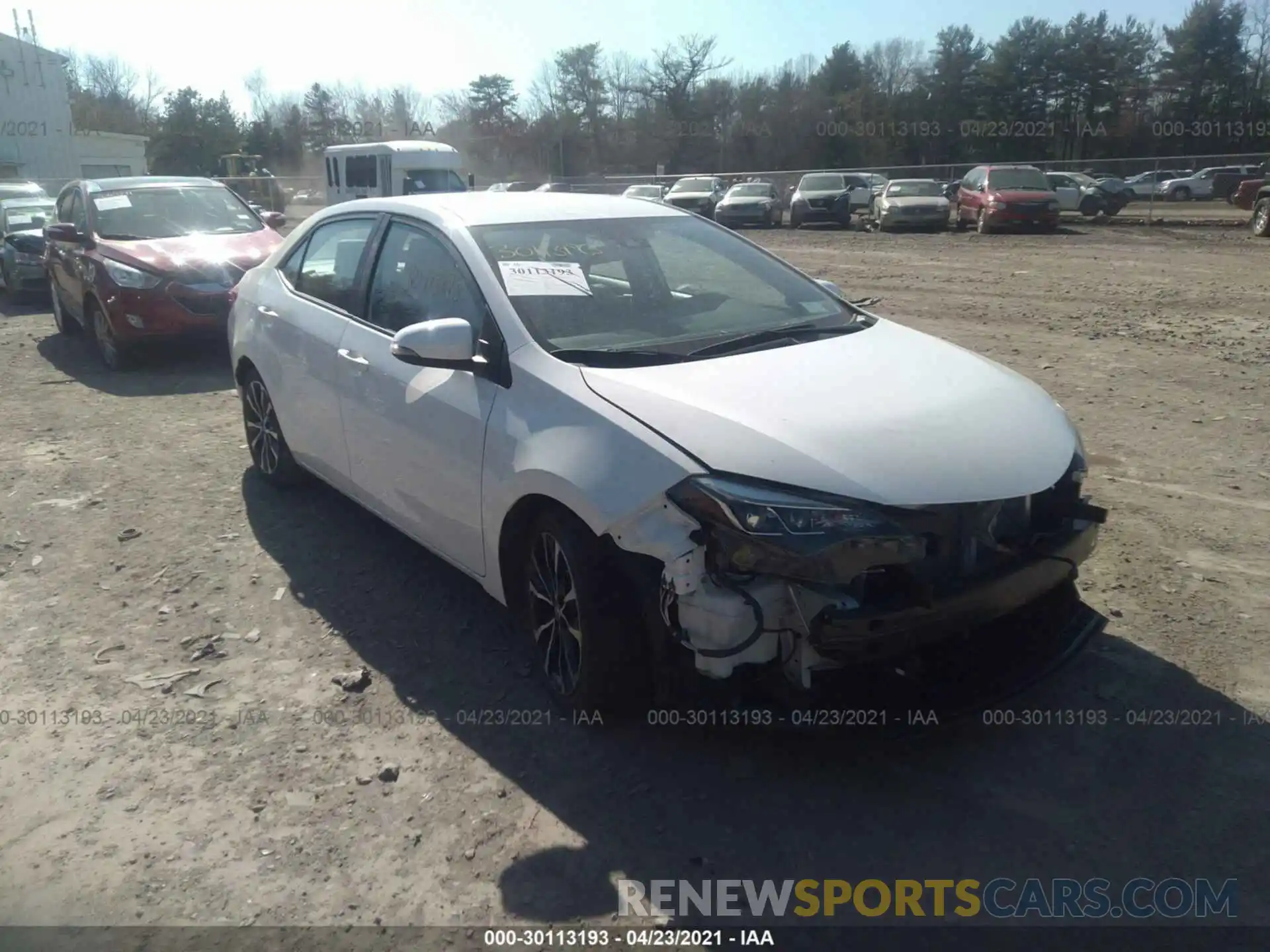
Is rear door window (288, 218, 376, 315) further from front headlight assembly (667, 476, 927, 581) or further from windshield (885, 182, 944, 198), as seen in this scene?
windshield (885, 182, 944, 198)

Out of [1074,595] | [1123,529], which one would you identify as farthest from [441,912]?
[1123,529]

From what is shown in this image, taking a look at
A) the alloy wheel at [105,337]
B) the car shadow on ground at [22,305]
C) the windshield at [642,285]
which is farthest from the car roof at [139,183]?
the windshield at [642,285]

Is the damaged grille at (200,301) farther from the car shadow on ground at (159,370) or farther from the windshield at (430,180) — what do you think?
the windshield at (430,180)

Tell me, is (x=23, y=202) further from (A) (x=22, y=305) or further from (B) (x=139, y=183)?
(B) (x=139, y=183)

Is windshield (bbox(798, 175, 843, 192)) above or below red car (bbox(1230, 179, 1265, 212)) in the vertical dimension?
above

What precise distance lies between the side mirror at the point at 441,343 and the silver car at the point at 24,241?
10659 millimetres

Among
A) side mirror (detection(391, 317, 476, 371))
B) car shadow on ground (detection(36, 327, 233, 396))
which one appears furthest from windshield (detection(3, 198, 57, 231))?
side mirror (detection(391, 317, 476, 371))

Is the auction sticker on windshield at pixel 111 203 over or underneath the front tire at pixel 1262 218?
over

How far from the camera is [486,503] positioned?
357cm

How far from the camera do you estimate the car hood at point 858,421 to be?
9.39 feet

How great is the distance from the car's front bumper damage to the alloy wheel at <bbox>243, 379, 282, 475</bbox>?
3.32m

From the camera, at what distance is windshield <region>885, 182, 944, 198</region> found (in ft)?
88.0

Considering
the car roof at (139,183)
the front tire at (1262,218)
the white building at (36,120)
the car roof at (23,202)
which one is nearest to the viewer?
the car roof at (139,183)

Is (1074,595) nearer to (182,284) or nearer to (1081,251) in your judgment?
(182,284)
